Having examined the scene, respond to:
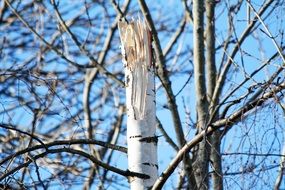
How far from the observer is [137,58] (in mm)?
4699

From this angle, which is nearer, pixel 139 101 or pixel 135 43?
pixel 139 101

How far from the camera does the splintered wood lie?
4.61 metres

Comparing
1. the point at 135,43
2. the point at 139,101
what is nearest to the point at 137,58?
the point at 135,43

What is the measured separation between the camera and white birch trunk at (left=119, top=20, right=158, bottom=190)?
14.6 feet

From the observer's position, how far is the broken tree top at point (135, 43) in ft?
15.4

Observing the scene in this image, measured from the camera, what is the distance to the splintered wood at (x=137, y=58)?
4.61 m

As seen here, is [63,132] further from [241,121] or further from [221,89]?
[241,121]

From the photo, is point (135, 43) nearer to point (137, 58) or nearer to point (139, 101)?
point (137, 58)

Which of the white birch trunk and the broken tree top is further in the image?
the broken tree top

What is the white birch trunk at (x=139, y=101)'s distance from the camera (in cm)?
445

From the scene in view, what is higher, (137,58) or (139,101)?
(137,58)

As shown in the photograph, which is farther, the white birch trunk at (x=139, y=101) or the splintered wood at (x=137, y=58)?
the splintered wood at (x=137, y=58)

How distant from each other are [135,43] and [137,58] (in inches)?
4.0

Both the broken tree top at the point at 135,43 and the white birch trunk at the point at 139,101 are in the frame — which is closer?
the white birch trunk at the point at 139,101
